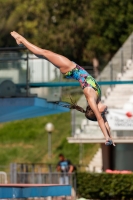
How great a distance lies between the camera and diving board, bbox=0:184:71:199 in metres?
21.4

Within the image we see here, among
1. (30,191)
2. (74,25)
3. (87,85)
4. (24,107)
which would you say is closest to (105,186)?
(24,107)

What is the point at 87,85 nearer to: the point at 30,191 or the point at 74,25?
the point at 30,191

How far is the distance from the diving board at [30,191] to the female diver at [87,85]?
14.3 ft

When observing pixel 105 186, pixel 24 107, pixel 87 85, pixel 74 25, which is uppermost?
pixel 74 25

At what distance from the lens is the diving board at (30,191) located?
2139cm

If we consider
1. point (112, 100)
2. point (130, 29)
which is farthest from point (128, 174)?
point (130, 29)

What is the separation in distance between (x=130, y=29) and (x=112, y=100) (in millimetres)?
18369

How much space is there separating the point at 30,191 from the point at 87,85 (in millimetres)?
5444

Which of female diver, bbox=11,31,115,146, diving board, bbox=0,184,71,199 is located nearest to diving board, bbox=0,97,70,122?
diving board, bbox=0,184,71,199

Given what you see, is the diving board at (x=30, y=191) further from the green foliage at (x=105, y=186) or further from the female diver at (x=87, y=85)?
the green foliage at (x=105, y=186)

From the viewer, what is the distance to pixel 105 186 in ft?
108

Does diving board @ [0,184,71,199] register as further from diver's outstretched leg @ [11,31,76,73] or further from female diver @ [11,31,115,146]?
diver's outstretched leg @ [11,31,76,73]

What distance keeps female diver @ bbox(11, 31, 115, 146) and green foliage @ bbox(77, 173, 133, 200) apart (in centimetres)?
1528

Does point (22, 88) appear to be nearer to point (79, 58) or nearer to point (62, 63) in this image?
point (62, 63)
